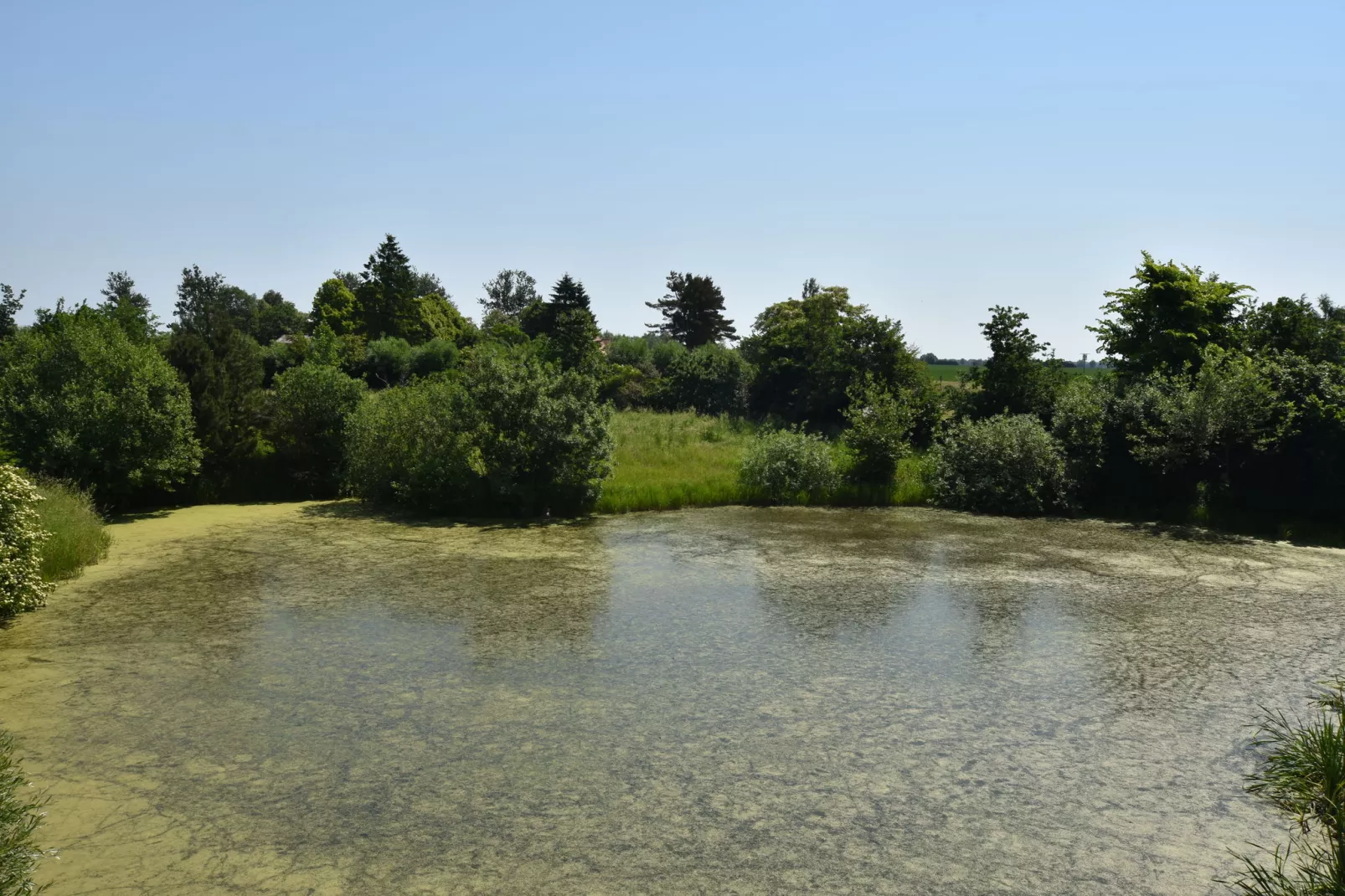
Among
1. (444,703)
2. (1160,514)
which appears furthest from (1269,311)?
(444,703)

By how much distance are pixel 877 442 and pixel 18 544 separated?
13644 mm

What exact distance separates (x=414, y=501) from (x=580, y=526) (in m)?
3.28

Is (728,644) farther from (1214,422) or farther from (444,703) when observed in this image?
(1214,422)

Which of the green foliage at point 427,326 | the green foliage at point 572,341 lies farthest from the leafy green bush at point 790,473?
the green foliage at point 427,326

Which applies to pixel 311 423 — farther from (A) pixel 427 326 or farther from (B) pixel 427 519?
(A) pixel 427 326

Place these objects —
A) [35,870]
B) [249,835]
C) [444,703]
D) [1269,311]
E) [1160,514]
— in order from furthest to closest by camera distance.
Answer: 1. [1269,311]
2. [1160,514]
3. [444,703]
4. [249,835]
5. [35,870]

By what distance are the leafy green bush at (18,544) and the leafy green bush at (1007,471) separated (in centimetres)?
1414

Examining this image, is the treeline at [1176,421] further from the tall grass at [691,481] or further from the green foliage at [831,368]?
the green foliage at [831,368]

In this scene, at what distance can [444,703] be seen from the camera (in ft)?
21.1

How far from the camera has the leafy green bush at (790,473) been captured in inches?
671

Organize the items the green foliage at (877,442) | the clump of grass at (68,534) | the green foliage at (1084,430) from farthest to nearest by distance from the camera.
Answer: the green foliage at (877,442) → the green foliage at (1084,430) → the clump of grass at (68,534)

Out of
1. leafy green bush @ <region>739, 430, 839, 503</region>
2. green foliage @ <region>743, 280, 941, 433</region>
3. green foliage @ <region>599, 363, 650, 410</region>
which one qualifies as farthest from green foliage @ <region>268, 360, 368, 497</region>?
green foliage @ <region>599, 363, 650, 410</region>

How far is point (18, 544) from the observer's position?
819 centimetres

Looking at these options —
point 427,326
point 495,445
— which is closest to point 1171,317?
point 495,445
